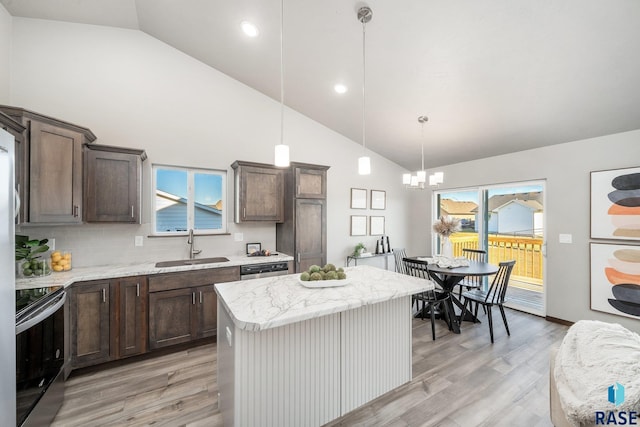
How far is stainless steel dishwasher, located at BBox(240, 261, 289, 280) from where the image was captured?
119 inches

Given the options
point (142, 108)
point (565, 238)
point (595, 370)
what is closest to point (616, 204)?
point (565, 238)

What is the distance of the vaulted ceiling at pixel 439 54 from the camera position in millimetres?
2092

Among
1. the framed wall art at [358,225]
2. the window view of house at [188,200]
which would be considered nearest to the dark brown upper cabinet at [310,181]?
the window view of house at [188,200]

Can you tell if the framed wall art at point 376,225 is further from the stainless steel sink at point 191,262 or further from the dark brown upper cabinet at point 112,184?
the dark brown upper cabinet at point 112,184

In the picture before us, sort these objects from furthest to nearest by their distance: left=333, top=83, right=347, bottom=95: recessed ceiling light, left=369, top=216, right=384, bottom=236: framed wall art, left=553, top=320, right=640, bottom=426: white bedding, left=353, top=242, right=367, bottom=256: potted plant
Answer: left=369, top=216, right=384, bottom=236: framed wall art → left=353, top=242, right=367, bottom=256: potted plant → left=333, top=83, right=347, bottom=95: recessed ceiling light → left=553, top=320, right=640, bottom=426: white bedding

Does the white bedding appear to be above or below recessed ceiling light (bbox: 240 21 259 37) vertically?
below

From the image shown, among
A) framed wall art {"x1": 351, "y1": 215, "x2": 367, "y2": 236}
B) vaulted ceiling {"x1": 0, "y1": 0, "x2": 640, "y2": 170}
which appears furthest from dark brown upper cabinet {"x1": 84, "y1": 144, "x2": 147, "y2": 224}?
framed wall art {"x1": 351, "y1": 215, "x2": 367, "y2": 236}

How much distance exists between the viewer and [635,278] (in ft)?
9.43

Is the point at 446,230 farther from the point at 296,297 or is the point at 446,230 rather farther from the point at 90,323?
the point at 90,323

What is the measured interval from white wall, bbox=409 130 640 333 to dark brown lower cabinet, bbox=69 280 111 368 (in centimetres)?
541

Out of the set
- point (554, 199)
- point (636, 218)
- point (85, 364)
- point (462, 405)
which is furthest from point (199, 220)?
point (636, 218)

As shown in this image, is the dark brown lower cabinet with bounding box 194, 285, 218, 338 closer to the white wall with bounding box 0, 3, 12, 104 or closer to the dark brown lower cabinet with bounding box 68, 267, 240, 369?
the dark brown lower cabinet with bounding box 68, 267, 240, 369

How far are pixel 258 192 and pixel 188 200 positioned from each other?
0.93m

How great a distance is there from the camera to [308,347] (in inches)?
64.1
